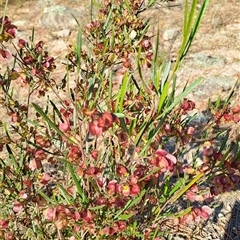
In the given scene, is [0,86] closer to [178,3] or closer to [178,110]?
[178,110]

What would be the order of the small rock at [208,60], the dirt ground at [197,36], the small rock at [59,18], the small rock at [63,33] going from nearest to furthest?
the dirt ground at [197,36], the small rock at [208,60], the small rock at [63,33], the small rock at [59,18]

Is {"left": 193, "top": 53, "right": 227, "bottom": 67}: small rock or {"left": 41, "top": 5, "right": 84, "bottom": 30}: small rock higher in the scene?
{"left": 41, "top": 5, "right": 84, "bottom": 30}: small rock

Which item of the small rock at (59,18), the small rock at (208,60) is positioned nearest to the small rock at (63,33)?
the small rock at (59,18)

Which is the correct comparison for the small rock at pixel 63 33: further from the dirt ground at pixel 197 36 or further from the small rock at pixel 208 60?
the small rock at pixel 208 60

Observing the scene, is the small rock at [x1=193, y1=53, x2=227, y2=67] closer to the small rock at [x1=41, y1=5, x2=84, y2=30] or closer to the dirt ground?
the dirt ground

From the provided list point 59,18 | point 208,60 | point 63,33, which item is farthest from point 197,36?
point 59,18

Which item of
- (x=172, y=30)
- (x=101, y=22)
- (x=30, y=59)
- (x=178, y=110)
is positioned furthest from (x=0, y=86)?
(x=172, y=30)

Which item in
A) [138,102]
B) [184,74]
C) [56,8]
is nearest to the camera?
[138,102]

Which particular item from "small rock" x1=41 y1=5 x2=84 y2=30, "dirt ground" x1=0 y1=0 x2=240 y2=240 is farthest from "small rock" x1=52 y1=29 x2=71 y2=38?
"small rock" x1=41 y1=5 x2=84 y2=30

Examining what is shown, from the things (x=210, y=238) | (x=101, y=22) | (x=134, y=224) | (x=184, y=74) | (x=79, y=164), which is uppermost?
(x=101, y=22)
